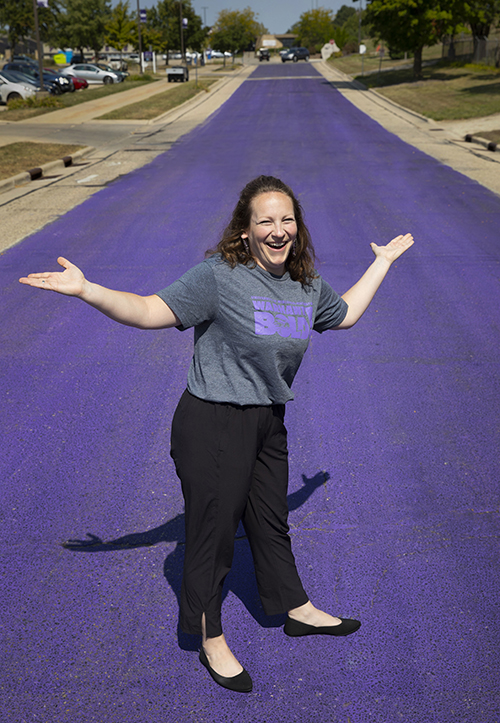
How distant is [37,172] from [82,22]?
66.8m

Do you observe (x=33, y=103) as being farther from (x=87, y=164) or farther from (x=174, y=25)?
(x=174, y=25)

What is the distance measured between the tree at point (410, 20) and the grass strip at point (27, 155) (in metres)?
25.1

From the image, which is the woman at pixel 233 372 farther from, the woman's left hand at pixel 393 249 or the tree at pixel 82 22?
the tree at pixel 82 22

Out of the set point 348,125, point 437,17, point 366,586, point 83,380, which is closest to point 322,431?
point 366,586

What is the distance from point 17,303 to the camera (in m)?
7.24

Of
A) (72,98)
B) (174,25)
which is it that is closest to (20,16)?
(174,25)

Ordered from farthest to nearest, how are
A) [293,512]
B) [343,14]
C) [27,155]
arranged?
1. [343,14]
2. [27,155]
3. [293,512]

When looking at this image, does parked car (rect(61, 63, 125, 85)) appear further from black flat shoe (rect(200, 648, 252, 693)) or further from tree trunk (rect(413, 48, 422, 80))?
black flat shoe (rect(200, 648, 252, 693))

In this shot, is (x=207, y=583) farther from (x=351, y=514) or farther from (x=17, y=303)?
(x=17, y=303)

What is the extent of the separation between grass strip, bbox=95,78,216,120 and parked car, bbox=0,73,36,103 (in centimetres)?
490

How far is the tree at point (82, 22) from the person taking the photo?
71.4m

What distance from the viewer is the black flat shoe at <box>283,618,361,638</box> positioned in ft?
9.75

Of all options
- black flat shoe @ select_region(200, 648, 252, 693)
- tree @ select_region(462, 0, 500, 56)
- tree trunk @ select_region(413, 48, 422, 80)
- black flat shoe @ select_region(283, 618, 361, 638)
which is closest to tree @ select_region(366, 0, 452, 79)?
tree @ select_region(462, 0, 500, 56)

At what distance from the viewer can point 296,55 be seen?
3174 inches
